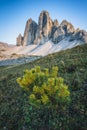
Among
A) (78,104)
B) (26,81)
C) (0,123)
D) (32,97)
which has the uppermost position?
(26,81)

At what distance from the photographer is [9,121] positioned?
44.4 feet

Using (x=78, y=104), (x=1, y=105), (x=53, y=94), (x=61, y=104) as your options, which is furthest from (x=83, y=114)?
(x=1, y=105)

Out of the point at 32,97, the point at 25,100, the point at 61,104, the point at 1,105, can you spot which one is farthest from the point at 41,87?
the point at 1,105

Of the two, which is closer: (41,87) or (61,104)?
(41,87)

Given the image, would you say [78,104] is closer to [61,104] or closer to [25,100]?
[61,104]

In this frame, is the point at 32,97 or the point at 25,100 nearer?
the point at 32,97

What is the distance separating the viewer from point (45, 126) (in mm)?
11781

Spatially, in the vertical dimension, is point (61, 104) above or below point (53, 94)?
below

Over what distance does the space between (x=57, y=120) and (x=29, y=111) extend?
247cm

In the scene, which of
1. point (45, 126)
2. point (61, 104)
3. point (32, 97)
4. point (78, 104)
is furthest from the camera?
point (78, 104)

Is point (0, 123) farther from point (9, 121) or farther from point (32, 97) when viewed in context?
point (32, 97)

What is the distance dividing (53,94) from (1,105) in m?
7.38

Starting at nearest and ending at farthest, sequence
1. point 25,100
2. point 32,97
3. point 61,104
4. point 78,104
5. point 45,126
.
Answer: point 32,97 < point 61,104 < point 45,126 < point 78,104 < point 25,100

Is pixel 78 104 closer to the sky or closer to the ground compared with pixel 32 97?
closer to the ground
